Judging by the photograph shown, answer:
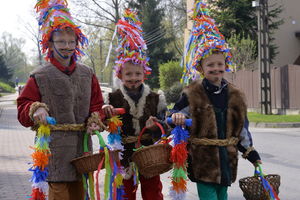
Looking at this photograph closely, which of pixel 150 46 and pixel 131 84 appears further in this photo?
pixel 150 46

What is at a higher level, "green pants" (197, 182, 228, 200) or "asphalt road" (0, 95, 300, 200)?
"green pants" (197, 182, 228, 200)

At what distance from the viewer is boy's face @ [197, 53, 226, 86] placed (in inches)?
151

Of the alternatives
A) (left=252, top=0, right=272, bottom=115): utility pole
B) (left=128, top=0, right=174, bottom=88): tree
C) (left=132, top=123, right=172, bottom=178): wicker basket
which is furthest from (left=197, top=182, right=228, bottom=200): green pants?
(left=128, top=0, right=174, bottom=88): tree

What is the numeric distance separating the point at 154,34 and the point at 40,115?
3717 cm

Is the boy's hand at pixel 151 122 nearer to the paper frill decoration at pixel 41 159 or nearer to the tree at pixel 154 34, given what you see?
the paper frill decoration at pixel 41 159

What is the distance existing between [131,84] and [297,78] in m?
16.6

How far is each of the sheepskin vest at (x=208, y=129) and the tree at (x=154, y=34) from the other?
34.7 metres

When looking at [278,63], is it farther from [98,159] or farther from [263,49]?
[98,159]

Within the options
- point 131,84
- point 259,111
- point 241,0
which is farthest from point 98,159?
point 241,0

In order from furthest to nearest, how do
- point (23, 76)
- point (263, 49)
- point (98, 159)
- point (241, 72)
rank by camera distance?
point (23, 76), point (241, 72), point (263, 49), point (98, 159)

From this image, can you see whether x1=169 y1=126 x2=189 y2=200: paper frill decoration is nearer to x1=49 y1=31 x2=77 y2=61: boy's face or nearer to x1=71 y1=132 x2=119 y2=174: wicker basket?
x1=71 y1=132 x2=119 y2=174: wicker basket

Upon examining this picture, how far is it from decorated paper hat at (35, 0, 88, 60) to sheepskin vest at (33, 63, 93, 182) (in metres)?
0.26

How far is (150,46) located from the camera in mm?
40156

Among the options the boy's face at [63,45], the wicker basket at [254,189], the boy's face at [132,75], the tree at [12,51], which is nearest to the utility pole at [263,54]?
the boy's face at [132,75]
